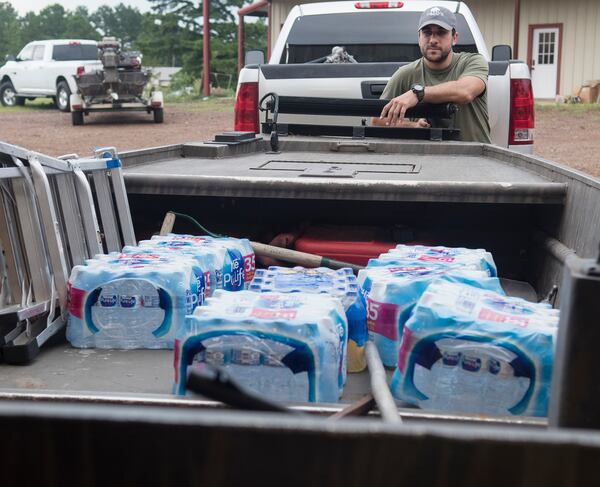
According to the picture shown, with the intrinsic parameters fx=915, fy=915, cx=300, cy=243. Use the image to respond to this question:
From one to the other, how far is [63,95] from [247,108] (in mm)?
21337

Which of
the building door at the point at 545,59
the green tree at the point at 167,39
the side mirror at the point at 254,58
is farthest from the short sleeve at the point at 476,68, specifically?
the green tree at the point at 167,39

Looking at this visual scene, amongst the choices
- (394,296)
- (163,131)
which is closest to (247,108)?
(394,296)

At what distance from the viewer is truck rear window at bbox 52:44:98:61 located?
26219 mm

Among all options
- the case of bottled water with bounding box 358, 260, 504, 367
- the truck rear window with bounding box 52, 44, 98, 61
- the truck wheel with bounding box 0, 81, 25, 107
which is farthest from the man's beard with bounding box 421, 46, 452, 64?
the truck wheel with bounding box 0, 81, 25, 107

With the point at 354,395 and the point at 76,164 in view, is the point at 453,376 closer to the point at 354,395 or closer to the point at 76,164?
the point at 354,395

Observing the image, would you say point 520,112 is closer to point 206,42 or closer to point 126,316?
point 126,316

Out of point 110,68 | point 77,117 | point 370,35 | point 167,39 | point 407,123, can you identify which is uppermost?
point 167,39

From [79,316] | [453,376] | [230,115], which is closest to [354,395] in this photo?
[453,376]

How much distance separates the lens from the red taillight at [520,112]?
6.28 m

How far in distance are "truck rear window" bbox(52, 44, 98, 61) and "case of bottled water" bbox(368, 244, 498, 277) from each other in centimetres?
2432

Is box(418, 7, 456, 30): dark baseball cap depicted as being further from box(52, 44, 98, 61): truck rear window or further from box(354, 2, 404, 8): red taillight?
box(52, 44, 98, 61): truck rear window

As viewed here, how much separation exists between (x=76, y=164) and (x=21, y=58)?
26.0 metres

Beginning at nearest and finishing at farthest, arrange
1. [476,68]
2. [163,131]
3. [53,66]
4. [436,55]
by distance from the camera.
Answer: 1. [476,68]
2. [436,55]
3. [163,131]
4. [53,66]

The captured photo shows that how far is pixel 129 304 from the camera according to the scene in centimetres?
295
